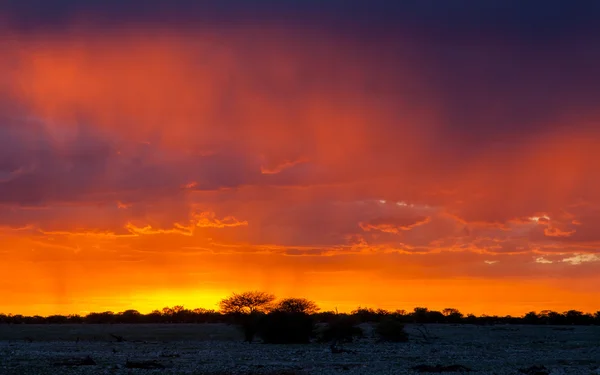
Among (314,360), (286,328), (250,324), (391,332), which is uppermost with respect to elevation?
(250,324)

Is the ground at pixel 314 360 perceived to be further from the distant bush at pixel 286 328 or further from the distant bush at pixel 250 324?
the distant bush at pixel 250 324

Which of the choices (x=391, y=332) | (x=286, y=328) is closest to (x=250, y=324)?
(x=286, y=328)

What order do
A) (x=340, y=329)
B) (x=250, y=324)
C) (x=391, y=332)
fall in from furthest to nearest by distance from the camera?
(x=250, y=324) < (x=391, y=332) < (x=340, y=329)

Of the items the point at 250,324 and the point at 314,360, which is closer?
the point at 314,360

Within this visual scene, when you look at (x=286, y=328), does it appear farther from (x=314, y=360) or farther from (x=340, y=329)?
(x=314, y=360)

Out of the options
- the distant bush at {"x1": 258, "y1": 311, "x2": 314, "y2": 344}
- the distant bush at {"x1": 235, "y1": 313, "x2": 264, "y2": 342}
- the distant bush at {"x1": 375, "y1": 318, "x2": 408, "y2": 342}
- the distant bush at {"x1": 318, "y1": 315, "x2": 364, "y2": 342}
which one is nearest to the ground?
the distant bush at {"x1": 318, "y1": 315, "x2": 364, "y2": 342}

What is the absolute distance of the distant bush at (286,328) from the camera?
7988 cm

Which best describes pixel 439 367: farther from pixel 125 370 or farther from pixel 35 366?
pixel 35 366

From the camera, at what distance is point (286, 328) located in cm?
8012

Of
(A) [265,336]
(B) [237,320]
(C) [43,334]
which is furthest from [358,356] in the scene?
(C) [43,334]

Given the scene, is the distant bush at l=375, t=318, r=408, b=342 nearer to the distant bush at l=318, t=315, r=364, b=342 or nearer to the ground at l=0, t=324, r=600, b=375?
the distant bush at l=318, t=315, r=364, b=342

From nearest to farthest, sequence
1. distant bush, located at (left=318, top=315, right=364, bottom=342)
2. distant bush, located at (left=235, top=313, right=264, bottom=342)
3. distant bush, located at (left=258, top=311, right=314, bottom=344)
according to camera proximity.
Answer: distant bush, located at (left=318, top=315, right=364, bottom=342) < distant bush, located at (left=258, top=311, right=314, bottom=344) < distant bush, located at (left=235, top=313, right=264, bottom=342)

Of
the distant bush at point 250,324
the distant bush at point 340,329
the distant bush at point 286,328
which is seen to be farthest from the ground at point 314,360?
the distant bush at point 250,324

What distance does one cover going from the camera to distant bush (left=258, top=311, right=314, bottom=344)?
79875mm
